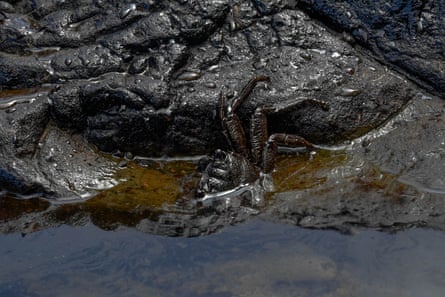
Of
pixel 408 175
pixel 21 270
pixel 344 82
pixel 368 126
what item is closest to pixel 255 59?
pixel 344 82

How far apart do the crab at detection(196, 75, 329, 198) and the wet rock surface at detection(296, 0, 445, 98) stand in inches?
29.6

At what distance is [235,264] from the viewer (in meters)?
4.28

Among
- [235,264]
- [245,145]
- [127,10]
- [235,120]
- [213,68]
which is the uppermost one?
[127,10]

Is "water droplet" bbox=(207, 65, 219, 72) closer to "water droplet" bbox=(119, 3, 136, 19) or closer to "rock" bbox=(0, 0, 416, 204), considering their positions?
"rock" bbox=(0, 0, 416, 204)

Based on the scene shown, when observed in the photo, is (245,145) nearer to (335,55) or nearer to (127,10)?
(335,55)

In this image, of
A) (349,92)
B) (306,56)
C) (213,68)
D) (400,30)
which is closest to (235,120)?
(213,68)

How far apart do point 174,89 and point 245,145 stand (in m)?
0.72

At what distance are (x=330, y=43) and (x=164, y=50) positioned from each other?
1.36m

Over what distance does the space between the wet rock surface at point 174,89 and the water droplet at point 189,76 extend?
12 millimetres

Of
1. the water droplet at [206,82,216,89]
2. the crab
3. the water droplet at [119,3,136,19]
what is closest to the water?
the crab

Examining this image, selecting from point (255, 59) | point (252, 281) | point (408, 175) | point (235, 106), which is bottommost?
point (252, 281)

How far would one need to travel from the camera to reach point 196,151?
522 cm

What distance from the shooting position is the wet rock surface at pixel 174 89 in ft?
16.6

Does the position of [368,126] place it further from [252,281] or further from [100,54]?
[100,54]
